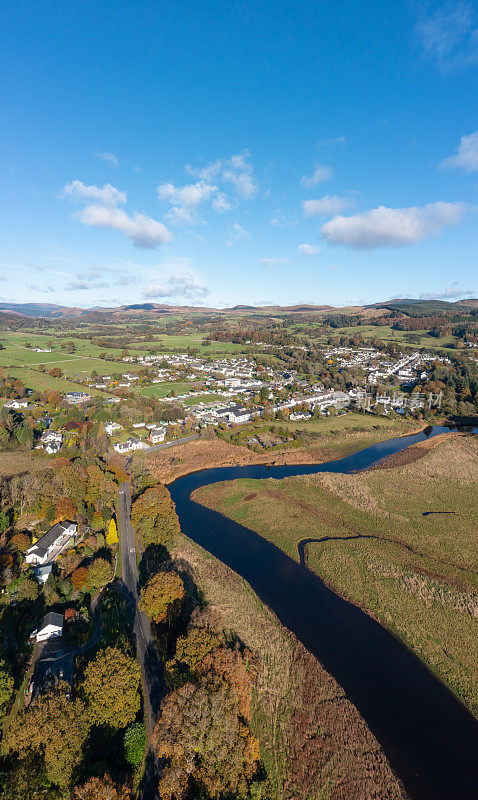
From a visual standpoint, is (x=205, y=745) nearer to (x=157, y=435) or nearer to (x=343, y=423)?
(x=157, y=435)

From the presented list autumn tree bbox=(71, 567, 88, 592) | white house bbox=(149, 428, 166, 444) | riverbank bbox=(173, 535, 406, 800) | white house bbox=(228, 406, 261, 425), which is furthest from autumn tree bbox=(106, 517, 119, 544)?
white house bbox=(228, 406, 261, 425)

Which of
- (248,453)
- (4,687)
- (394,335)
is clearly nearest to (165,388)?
(248,453)

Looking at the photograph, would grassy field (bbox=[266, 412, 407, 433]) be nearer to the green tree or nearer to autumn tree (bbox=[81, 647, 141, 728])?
autumn tree (bbox=[81, 647, 141, 728])

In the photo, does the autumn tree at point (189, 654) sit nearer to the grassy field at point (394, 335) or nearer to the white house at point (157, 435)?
the white house at point (157, 435)

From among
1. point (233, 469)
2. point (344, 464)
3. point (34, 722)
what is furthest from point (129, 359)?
point (34, 722)

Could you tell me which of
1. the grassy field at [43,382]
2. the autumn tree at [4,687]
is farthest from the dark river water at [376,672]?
the grassy field at [43,382]

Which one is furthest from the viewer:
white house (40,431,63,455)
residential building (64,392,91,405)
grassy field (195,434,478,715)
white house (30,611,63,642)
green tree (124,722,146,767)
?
residential building (64,392,91,405)

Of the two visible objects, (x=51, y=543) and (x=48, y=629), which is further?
(x=51, y=543)
